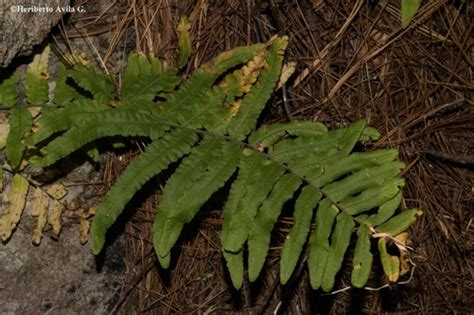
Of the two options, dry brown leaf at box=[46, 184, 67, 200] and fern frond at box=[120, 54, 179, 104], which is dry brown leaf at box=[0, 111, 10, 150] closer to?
dry brown leaf at box=[46, 184, 67, 200]

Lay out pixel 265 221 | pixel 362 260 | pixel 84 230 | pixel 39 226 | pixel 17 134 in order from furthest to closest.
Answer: pixel 84 230, pixel 39 226, pixel 17 134, pixel 265 221, pixel 362 260

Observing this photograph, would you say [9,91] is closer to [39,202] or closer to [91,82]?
[91,82]

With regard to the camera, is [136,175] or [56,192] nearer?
[136,175]

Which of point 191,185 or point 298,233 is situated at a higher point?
point 191,185

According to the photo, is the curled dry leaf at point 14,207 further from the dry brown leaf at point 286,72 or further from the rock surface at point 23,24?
the dry brown leaf at point 286,72

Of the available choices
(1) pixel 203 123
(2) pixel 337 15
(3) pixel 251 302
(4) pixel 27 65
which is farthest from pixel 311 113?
(4) pixel 27 65

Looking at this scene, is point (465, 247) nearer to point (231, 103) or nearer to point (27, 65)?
point (231, 103)

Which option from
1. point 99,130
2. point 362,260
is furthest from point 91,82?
point 362,260

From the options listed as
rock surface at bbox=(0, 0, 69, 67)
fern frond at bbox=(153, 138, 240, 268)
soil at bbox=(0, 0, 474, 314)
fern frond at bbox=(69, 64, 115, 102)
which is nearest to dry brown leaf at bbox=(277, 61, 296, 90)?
soil at bbox=(0, 0, 474, 314)
